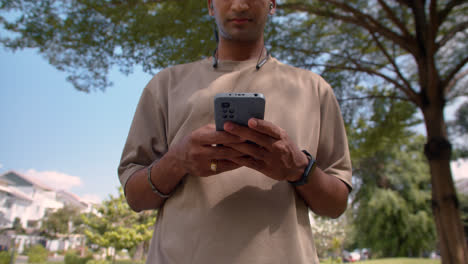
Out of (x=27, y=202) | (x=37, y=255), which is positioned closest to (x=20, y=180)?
(x=27, y=202)

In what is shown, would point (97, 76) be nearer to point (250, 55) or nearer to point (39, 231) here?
point (250, 55)

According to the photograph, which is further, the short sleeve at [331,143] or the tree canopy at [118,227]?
the tree canopy at [118,227]

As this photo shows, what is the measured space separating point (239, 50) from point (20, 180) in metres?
40.7

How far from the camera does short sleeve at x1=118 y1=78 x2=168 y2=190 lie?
113cm

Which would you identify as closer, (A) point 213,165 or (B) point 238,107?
(B) point 238,107

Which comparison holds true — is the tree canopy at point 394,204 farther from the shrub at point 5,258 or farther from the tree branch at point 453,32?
the shrub at point 5,258

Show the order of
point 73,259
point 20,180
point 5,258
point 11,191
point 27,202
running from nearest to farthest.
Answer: point 5,258 < point 73,259 < point 11,191 < point 27,202 < point 20,180

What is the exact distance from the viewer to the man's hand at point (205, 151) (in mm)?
781

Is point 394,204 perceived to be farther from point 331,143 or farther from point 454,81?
point 331,143

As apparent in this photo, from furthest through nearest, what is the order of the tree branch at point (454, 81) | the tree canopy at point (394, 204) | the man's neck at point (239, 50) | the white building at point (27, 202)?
the white building at point (27, 202) → the tree canopy at point (394, 204) → the tree branch at point (454, 81) → the man's neck at point (239, 50)

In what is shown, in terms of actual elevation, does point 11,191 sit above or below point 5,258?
above

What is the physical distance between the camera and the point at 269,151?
82cm

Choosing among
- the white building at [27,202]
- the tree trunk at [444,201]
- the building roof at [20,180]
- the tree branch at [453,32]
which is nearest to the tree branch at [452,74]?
the tree branch at [453,32]

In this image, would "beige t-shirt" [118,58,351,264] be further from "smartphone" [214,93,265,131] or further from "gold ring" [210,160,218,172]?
"smartphone" [214,93,265,131]
